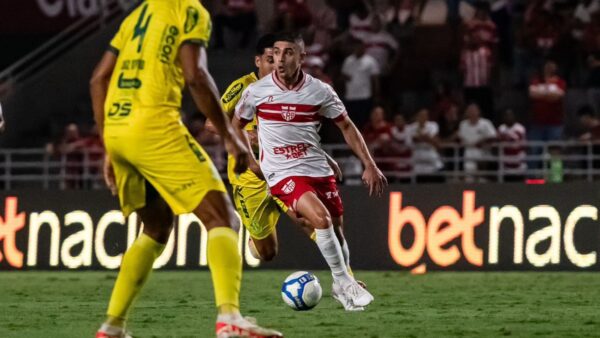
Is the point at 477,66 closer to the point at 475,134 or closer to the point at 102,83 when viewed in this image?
the point at 475,134

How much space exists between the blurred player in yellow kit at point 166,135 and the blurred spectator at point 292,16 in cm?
1429

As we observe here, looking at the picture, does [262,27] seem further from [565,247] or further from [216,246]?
[216,246]

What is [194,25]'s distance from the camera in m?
8.37

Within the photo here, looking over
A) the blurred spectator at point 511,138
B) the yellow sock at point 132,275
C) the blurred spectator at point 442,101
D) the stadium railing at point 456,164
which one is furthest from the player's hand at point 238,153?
the blurred spectator at point 442,101

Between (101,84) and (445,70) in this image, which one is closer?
(101,84)

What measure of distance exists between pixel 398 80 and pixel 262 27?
2.77 meters

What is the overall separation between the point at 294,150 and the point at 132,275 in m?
3.81

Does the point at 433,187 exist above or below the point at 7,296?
above

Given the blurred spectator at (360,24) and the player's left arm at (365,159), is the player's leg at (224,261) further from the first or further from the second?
the blurred spectator at (360,24)

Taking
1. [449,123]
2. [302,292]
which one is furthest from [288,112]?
[449,123]

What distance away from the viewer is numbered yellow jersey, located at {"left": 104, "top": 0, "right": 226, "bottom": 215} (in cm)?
831

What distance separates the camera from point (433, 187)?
1778cm

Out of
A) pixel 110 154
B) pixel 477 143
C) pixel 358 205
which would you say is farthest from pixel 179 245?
pixel 110 154

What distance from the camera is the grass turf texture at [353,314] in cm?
1003
